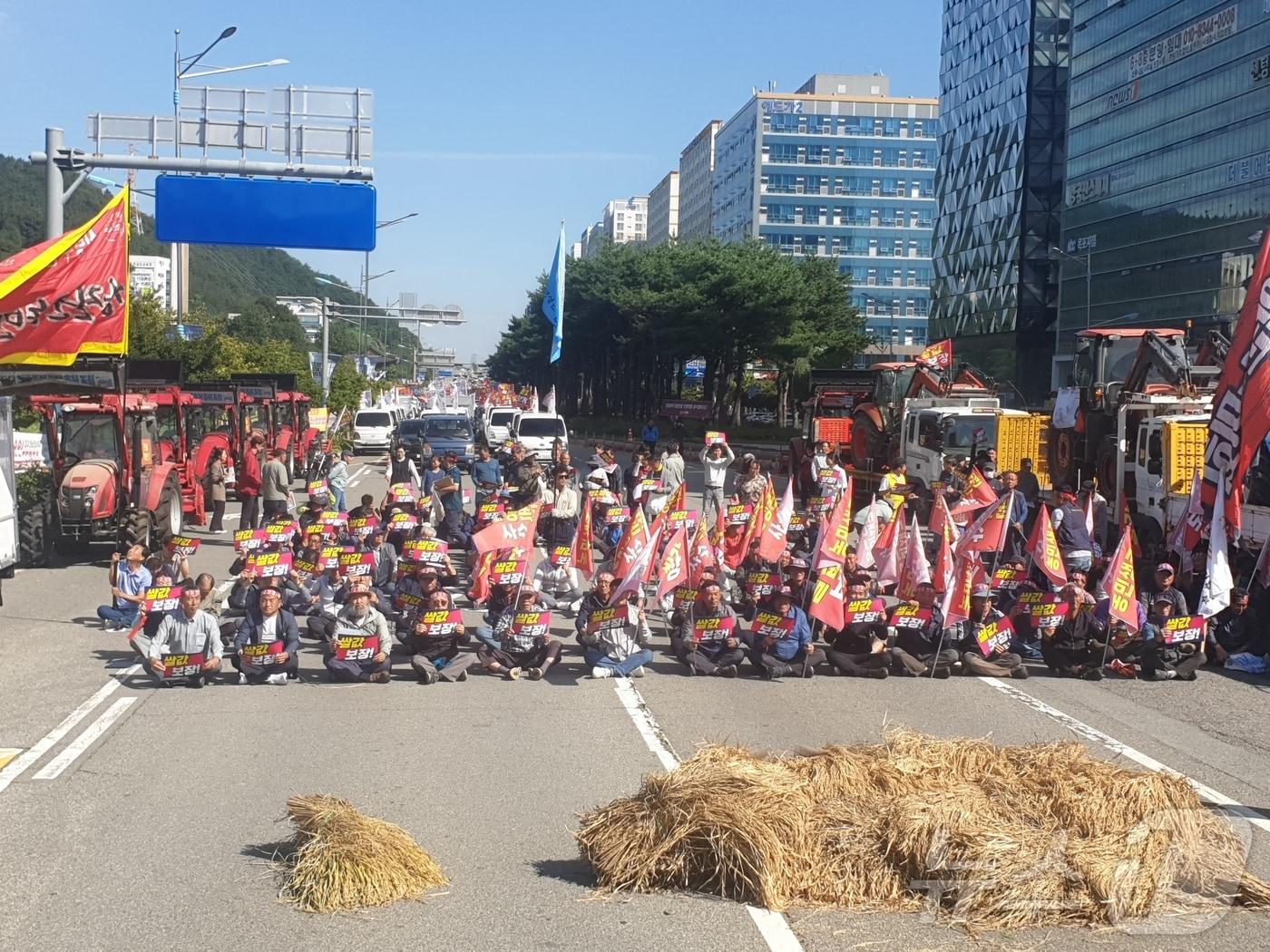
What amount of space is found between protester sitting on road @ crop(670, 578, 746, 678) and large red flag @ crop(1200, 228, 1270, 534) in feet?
16.6

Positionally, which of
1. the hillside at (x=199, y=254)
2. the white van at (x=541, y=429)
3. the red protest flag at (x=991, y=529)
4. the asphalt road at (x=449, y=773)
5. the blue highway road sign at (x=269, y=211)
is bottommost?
the asphalt road at (x=449, y=773)

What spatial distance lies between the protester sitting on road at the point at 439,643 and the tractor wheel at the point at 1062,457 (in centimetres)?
1364

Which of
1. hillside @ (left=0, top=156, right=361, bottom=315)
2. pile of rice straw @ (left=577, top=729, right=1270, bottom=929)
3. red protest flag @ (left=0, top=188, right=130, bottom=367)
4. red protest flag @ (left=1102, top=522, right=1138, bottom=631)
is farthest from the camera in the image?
hillside @ (left=0, top=156, right=361, bottom=315)

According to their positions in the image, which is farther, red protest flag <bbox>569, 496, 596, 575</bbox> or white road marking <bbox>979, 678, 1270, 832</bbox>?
red protest flag <bbox>569, 496, 596, 575</bbox>

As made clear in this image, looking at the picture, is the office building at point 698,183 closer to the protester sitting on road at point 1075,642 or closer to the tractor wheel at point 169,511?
the tractor wheel at point 169,511

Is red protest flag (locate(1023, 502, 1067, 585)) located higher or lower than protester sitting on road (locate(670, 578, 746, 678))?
higher

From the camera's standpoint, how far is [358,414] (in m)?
53.1

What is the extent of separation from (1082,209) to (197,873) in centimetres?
9111

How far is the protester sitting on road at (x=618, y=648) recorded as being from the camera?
1308 cm

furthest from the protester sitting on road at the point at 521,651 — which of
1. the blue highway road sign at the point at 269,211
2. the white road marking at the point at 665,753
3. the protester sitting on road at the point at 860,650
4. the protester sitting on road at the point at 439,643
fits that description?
the blue highway road sign at the point at 269,211

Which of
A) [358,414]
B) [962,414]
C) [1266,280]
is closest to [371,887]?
[1266,280]

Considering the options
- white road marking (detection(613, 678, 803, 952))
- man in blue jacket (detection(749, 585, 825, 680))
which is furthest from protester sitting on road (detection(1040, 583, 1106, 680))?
white road marking (detection(613, 678, 803, 952))

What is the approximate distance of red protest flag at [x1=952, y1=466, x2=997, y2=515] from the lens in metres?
19.1

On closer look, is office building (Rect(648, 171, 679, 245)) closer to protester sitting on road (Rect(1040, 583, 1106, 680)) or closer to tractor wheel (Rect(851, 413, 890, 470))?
tractor wheel (Rect(851, 413, 890, 470))
